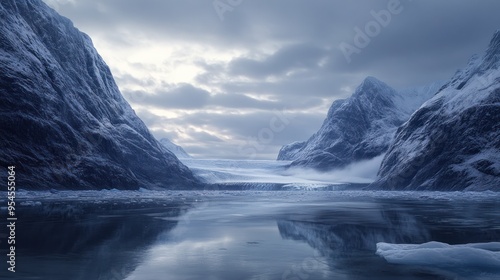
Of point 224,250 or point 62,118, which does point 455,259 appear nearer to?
point 224,250

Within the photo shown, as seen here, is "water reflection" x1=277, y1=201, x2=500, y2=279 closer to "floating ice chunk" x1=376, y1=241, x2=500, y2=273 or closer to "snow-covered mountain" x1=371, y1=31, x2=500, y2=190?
"floating ice chunk" x1=376, y1=241, x2=500, y2=273

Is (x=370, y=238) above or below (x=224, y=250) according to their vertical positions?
above

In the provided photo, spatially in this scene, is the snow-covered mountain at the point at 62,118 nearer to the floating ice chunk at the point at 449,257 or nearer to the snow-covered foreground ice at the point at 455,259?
the floating ice chunk at the point at 449,257

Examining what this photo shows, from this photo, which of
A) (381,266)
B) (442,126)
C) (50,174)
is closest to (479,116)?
(442,126)

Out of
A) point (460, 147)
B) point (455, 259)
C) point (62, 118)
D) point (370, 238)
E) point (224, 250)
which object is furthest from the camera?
point (460, 147)

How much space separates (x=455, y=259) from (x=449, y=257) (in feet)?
0.71

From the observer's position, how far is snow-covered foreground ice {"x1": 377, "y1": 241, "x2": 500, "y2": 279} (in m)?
13.5

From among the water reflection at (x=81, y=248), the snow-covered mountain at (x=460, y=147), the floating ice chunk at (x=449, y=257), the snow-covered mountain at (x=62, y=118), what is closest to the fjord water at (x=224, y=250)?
the water reflection at (x=81, y=248)

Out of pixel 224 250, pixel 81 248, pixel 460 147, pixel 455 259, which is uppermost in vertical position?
pixel 460 147

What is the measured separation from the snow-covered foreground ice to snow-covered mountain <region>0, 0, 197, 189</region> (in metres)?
94.5

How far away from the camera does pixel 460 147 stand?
547 ft

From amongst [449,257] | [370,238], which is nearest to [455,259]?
[449,257]

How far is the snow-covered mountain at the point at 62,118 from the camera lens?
10356cm

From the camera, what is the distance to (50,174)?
334ft
